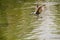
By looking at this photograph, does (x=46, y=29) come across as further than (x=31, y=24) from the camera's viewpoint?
No

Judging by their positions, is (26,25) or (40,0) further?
(40,0)

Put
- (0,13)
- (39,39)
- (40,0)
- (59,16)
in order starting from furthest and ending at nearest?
(40,0), (0,13), (59,16), (39,39)

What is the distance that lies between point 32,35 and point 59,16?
0.62 metres

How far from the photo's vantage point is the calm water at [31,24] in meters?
2.04

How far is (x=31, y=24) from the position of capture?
2281 millimetres

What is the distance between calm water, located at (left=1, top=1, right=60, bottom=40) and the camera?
204cm

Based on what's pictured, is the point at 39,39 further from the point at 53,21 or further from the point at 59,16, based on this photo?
the point at 59,16

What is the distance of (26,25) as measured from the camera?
7.42ft

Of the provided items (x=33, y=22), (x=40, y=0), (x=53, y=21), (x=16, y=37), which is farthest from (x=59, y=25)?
(x=40, y=0)

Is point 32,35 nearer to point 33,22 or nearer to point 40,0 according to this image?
point 33,22

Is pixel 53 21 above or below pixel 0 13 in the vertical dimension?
below

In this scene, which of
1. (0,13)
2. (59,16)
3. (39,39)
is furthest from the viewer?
(0,13)

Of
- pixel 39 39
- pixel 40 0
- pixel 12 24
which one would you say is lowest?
pixel 39 39

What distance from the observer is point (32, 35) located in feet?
6.72
